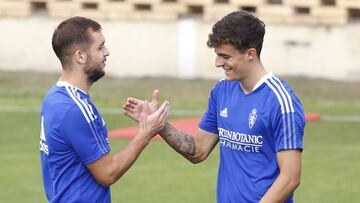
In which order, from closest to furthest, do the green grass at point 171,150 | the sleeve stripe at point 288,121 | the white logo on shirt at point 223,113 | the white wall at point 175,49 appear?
the sleeve stripe at point 288,121 < the white logo on shirt at point 223,113 < the green grass at point 171,150 < the white wall at point 175,49

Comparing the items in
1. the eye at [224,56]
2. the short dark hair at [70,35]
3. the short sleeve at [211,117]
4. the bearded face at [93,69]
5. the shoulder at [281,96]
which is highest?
the short dark hair at [70,35]

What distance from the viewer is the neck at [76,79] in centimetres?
681

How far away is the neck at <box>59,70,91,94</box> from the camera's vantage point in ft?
22.3

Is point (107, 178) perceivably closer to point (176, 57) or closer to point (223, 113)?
point (223, 113)

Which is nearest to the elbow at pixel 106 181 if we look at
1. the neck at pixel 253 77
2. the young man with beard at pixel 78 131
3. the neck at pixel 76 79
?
the young man with beard at pixel 78 131

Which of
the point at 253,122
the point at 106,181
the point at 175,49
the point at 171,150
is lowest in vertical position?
the point at 175,49

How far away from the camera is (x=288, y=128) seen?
646 cm

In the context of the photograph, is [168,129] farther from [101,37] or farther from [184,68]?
[184,68]

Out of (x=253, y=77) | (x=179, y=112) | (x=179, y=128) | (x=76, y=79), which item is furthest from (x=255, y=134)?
(x=179, y=112)

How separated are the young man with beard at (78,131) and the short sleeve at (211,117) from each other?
0.55 metres

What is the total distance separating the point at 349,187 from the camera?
→ 12.2m

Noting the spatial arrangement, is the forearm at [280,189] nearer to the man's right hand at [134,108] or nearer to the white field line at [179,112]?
the man's right hand at [134,108]

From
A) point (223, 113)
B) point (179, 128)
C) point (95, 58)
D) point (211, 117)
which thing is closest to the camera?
point (95, 58)

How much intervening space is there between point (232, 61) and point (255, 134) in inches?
18.4
